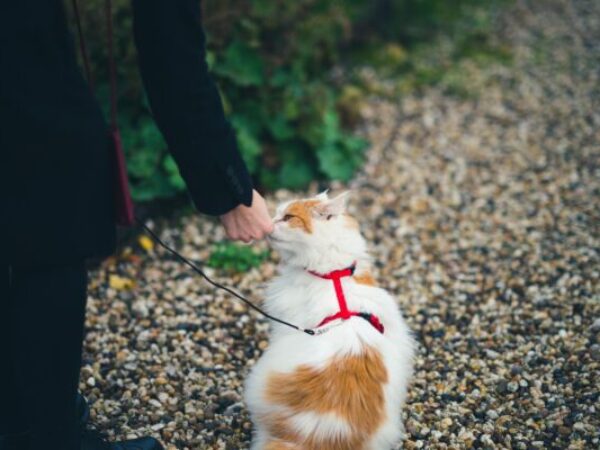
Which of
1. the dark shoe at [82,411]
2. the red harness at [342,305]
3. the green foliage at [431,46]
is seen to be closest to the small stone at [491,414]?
the red harness at [342,305]

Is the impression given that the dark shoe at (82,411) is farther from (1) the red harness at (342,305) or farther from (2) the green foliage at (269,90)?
(2) the green foliage at (269,90)

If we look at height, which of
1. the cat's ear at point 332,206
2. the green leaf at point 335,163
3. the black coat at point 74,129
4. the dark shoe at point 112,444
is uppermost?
the black coat at point 74,129

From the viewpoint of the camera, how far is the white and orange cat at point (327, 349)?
1.98 m

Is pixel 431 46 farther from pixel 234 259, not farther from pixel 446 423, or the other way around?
pixel 446 423

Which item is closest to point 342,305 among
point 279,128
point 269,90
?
point 279,128

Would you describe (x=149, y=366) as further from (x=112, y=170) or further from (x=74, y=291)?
(x=112, y=170)

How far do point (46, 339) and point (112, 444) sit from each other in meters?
0.75

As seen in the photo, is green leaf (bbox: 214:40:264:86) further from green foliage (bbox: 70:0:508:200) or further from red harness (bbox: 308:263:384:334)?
red harness (bbox: 308:263:384:334)

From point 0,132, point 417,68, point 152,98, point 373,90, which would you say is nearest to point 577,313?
point 152,98

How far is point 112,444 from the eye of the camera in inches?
88.8

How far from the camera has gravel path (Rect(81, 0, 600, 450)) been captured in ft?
8.71

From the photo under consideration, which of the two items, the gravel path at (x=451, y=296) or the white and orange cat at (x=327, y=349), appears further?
the gravel path at (x=451, y=296)

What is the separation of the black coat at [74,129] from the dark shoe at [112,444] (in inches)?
34.7

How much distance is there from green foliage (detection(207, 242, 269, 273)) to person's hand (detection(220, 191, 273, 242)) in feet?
5.91
